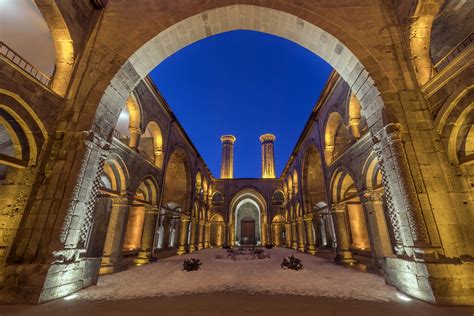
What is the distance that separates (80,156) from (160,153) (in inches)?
248

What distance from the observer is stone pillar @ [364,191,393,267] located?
6431mm

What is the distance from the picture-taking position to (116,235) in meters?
7.33

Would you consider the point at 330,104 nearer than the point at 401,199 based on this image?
No

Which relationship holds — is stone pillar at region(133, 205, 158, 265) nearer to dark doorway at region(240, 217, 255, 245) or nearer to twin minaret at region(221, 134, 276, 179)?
dark doorway at region(240, 217, 255, 245)

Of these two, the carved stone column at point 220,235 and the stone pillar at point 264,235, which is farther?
the stone pillar at point 264,235

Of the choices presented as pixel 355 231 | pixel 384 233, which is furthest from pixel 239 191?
pixel 384 233

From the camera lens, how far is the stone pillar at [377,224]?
6431 millimetres

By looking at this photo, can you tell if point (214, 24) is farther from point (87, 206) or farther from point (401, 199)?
point (401, 199)

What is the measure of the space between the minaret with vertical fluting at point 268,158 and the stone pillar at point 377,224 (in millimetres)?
23756

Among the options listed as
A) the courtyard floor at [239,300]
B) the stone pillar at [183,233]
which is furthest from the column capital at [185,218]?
the courtyard floor at [239,300]

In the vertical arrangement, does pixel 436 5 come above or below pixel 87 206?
above

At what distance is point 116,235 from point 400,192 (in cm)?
877

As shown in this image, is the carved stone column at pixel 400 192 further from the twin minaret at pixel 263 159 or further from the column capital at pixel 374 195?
the twin minaret at pixel 263 159

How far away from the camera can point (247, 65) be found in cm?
12031
